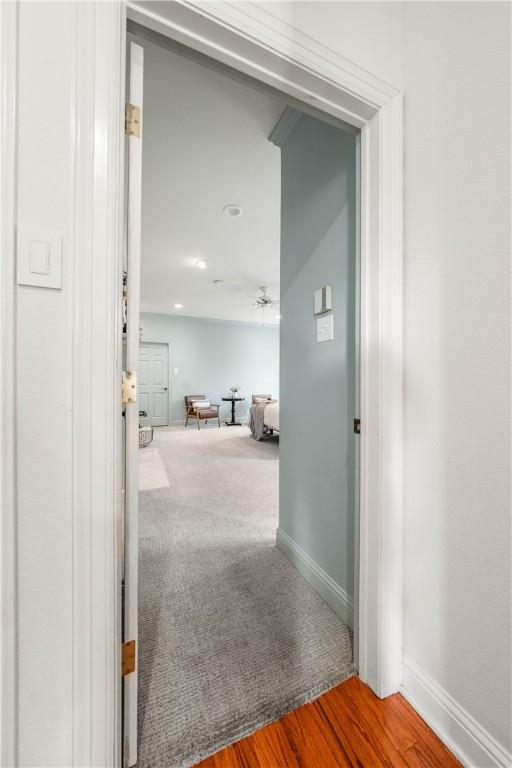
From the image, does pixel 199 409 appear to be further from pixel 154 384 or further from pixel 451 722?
pixel 451 722

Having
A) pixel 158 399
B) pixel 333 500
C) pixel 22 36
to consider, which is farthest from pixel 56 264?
pixel 158 399

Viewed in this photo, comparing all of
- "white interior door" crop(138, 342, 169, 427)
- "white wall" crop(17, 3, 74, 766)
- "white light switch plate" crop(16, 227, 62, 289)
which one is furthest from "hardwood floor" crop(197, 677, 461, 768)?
"white interior door" crop(138, 342, 169, 427)

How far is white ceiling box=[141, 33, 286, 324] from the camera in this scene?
1691mm

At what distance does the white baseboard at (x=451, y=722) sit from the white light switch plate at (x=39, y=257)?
1.59m

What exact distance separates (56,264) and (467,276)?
3.56 ft

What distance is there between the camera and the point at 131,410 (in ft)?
2.71

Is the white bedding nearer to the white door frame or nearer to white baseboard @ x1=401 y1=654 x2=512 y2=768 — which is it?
white baseboard @ x1=401 y1=654 x2=512 y2=768

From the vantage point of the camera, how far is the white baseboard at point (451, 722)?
2.66 ft

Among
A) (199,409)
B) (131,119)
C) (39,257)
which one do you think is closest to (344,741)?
(39,257)

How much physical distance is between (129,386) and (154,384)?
713 centimetres

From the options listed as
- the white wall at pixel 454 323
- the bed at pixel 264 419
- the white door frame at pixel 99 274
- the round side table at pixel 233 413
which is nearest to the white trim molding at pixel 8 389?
the white door frame at pixel 99 274

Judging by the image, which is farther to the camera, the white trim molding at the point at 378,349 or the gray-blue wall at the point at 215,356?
the gray-blue wall at the point at 215,356

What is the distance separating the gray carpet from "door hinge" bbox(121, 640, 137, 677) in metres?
0.28

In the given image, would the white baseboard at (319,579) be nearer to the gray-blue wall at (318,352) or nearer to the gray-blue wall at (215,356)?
the gray-blue wall at (318,352)
